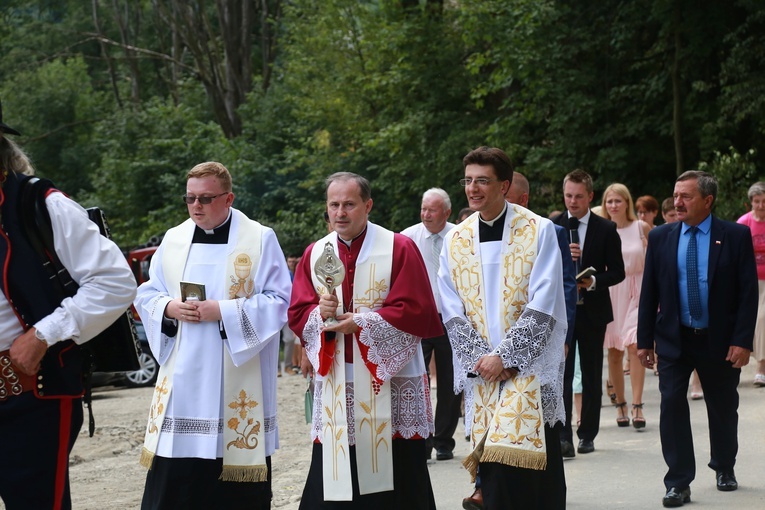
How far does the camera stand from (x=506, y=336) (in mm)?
6027

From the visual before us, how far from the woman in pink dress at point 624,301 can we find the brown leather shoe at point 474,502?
3.32 m

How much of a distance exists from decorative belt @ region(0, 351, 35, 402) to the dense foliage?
44.6 feet

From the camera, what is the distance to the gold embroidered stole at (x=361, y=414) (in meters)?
5.88

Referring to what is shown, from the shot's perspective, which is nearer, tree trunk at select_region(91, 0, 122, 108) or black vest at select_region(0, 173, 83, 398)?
black vest at select_region(0, 173, 83, 398)

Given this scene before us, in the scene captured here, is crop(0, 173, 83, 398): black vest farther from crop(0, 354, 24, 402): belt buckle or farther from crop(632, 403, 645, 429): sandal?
crop(632, 403, 645, 429): sandal

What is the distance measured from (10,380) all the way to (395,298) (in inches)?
92.5

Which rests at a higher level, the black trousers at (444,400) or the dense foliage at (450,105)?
the dense foliage at (450,105)

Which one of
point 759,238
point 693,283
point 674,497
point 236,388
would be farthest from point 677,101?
point 236,388

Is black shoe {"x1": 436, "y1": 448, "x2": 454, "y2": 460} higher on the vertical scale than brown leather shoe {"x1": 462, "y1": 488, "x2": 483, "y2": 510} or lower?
higher

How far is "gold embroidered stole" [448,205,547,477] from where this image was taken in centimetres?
590

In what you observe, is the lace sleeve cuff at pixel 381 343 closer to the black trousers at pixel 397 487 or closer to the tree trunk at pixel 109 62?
the black trousers at pixel 397 487

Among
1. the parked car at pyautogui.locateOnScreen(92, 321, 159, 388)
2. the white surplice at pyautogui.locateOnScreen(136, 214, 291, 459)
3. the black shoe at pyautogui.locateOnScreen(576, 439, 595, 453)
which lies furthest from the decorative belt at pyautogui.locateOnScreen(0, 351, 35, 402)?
the parked car at pyautogui.locateOnScreen(92, 321, 159, 388)

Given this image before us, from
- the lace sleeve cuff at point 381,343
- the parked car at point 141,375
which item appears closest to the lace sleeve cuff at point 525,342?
the lace sleeve cuff at point 381,343

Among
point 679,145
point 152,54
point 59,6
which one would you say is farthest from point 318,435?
point 59,6
